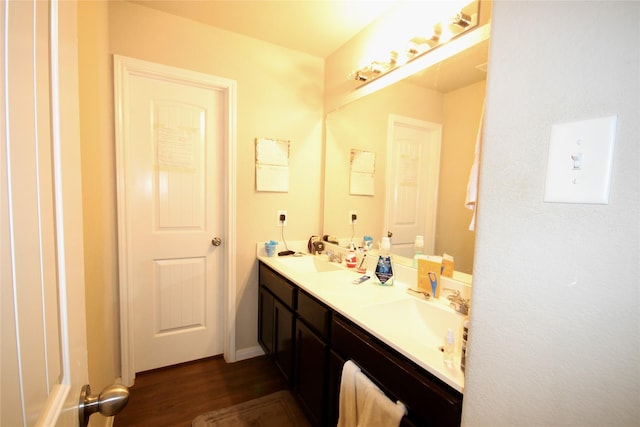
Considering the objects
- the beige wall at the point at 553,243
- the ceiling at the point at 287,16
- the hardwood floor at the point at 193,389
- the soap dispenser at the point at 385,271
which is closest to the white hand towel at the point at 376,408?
the beige wall at the point at 553,243

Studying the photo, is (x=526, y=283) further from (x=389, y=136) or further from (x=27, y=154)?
(x=389, y=136)

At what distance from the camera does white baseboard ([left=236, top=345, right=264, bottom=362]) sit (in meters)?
2.20

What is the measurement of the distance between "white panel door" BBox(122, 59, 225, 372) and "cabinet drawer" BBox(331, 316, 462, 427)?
1.42 metres

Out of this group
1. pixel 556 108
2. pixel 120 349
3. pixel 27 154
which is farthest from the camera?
pixel 120 349

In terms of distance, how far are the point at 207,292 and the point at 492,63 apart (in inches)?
88.9

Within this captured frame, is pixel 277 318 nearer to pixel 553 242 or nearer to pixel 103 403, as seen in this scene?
pixel 103 403

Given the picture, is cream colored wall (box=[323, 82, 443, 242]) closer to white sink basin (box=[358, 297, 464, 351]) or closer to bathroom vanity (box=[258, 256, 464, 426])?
bathroom vanity (box=[258, 256, 464, 426])

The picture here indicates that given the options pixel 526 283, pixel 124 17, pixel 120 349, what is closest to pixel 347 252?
pixel 526 283

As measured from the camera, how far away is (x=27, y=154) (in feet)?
1.07

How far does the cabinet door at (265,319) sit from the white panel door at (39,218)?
1.54 meters

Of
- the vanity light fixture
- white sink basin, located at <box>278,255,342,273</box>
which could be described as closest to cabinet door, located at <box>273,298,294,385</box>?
white sink basin, located at <box>278,255,342,273</box>

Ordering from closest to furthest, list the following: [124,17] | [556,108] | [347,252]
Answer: [556,108], [124,17], [347,252]

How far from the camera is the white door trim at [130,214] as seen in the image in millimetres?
1775

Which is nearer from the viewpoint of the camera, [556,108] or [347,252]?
[556,108]
